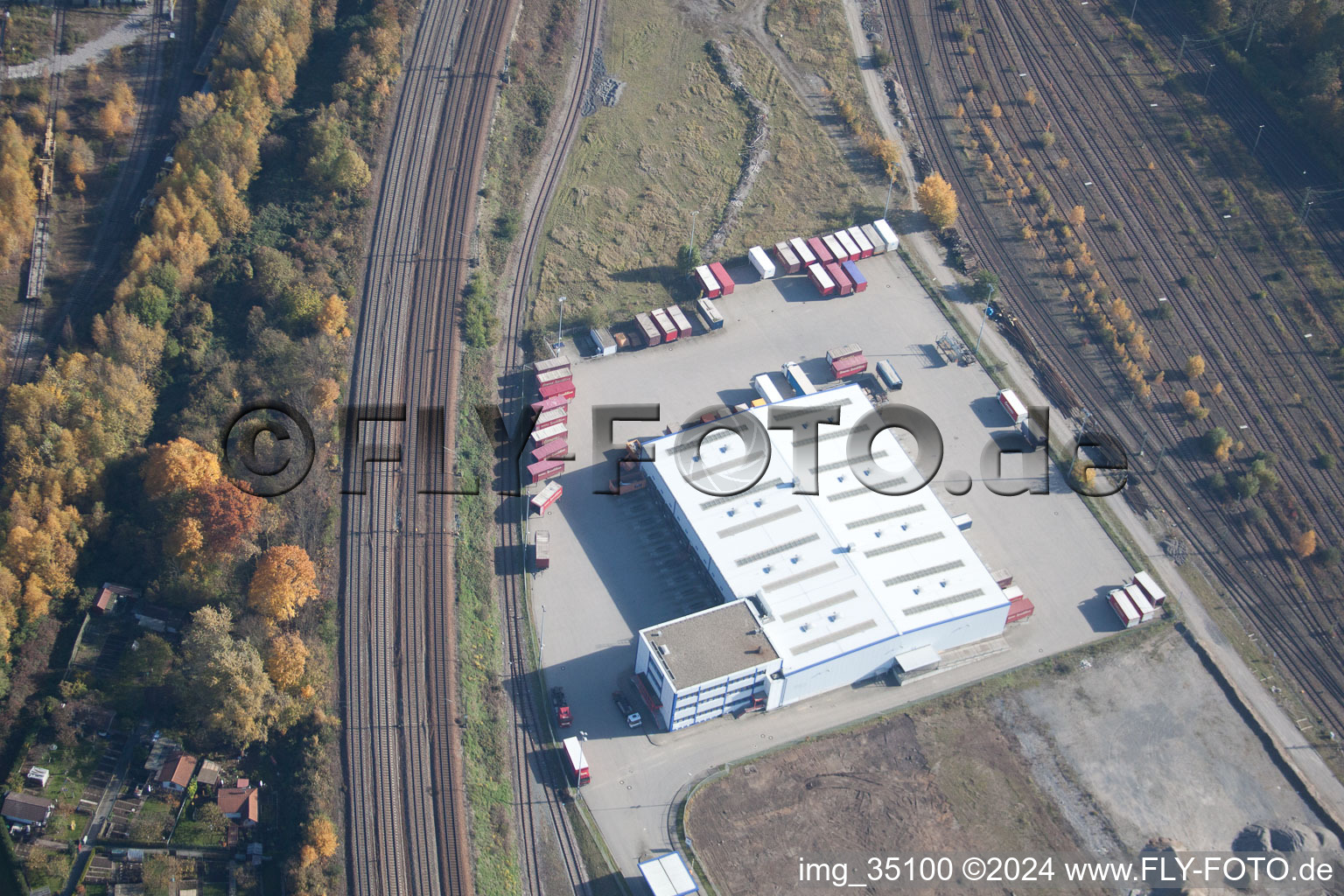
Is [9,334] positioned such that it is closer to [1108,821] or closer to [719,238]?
[719,238]

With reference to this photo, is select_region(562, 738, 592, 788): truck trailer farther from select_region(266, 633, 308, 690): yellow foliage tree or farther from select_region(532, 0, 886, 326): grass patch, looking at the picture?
select_region(532, 0, 886, 326): grass patch

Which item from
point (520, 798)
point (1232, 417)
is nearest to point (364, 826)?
point (520, 798)

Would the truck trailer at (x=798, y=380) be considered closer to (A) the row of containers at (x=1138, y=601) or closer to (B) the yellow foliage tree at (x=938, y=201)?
(B) the yellow foliage tree at (x=938, y=201)

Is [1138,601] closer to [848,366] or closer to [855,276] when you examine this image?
[848,366]

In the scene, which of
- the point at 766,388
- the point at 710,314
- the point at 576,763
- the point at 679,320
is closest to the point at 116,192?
the point at 679,320

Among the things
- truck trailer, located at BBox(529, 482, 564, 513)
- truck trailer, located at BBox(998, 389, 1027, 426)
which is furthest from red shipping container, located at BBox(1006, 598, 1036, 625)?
truck trailer, located at BBox(529, 482, 564, 513)

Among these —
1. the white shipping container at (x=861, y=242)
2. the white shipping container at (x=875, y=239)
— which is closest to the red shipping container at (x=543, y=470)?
the white shipping container at (x=861, y=242)
